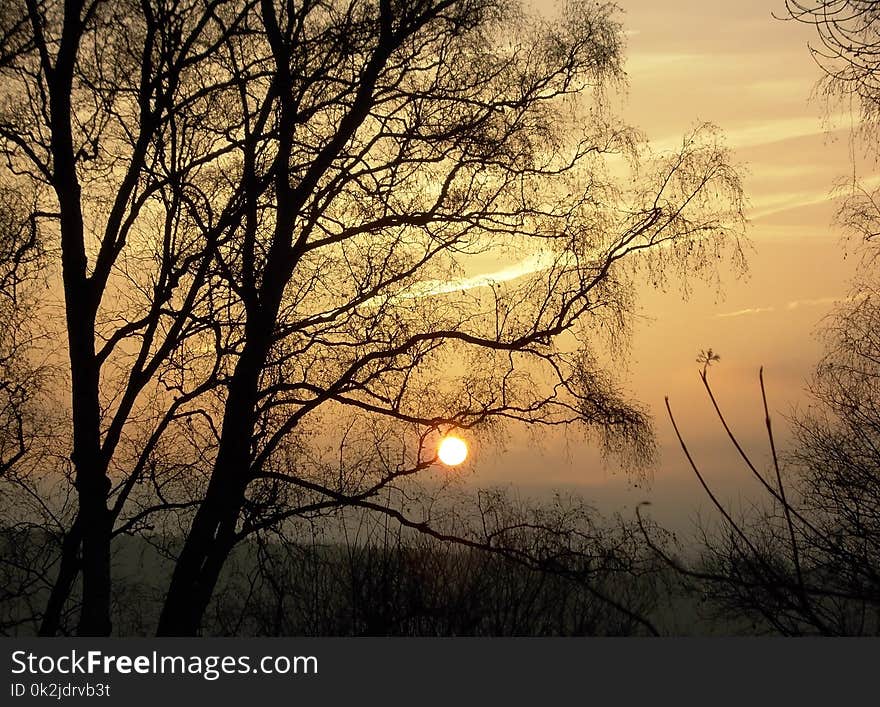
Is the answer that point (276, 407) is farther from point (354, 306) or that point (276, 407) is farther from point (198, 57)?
point (198, 57)

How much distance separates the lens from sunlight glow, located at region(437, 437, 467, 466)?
12.3 m

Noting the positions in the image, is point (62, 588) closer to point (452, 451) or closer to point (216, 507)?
point (216, 507)

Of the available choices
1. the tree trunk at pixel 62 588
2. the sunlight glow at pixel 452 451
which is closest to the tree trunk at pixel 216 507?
the tree trunk at pixel 62 588

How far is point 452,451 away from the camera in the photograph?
12.3 meters

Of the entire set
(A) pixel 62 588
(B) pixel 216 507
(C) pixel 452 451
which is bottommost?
(A) pixel 62 588

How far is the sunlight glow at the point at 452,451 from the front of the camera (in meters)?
12.3

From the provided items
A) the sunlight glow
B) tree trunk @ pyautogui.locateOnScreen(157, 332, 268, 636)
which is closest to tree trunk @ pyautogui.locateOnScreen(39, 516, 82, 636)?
tree trunk @ pyautogui.locateOnScreen(157, 332, 268, 636)

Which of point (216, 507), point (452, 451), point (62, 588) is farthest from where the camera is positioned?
point (62, 588)

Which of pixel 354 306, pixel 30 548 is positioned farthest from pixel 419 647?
pixel 30 548

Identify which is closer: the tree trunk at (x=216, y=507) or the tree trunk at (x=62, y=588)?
the tree trunk at (x=216, y=507)

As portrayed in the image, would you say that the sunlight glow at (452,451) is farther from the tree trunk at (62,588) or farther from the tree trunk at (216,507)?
the tree trunk at (62,588)

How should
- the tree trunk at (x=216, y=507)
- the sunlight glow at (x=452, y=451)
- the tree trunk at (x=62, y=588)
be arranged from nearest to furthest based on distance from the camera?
the tree trunk at (x=216, y=507) < the sunlight glow at (x=452, y=451) < the tree trunk at (x=62, y=588)

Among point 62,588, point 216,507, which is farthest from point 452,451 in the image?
point 62,588

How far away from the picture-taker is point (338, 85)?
39.3ft
